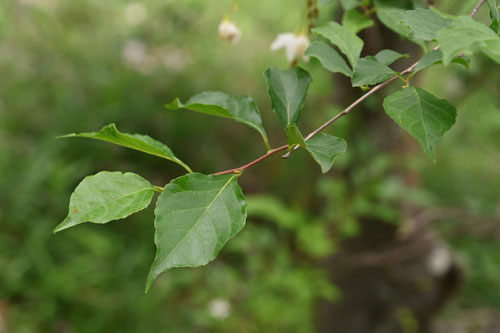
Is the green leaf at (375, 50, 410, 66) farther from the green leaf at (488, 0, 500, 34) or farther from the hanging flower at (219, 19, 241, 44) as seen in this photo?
the hanging flower at (219, 19, 241, 44)

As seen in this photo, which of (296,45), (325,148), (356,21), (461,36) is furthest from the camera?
(296,45)

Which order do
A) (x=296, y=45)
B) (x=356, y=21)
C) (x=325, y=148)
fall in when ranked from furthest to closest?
(x=296, y=45), (x=356, y=21), (x=325, y=148)

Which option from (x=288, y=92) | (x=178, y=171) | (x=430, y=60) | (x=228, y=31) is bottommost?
(x=178, y=171)

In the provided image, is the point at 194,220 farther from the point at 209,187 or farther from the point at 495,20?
the point at 495,20

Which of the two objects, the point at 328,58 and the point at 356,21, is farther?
the point at 356,21

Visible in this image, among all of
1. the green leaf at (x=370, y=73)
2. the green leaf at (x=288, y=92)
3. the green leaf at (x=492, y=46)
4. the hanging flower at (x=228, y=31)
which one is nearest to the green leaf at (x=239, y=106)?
the green leaf at (x=288, y=92)

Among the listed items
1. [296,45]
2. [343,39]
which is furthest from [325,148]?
[296,45]

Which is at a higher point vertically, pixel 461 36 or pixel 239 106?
pixel 461 36
